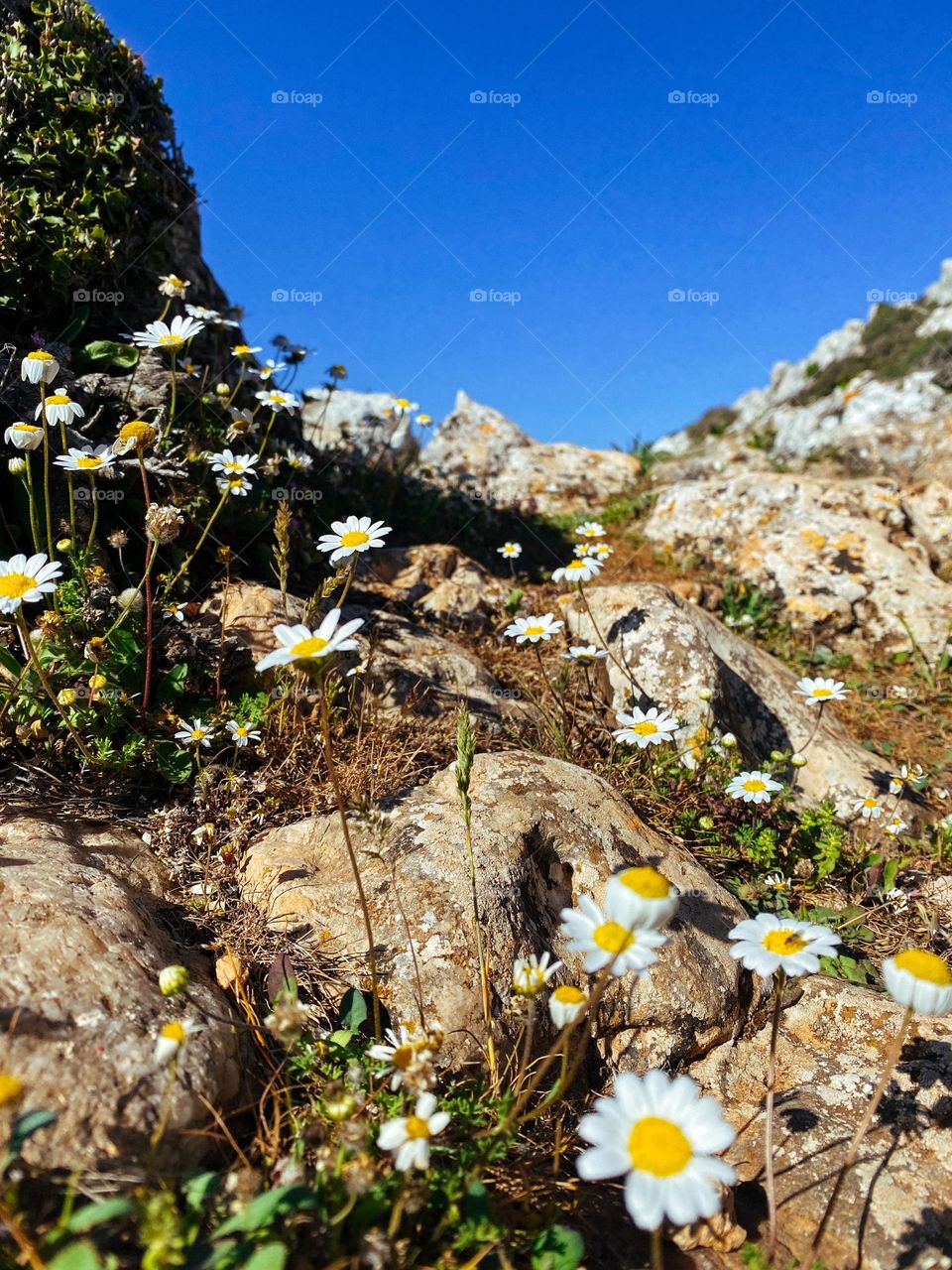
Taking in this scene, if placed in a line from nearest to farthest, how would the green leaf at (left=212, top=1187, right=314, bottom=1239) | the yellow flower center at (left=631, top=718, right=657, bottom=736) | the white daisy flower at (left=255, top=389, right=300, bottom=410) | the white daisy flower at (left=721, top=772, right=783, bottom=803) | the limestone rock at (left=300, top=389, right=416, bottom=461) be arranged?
the green leaf at (left=212, top=1187, right=314, bottom=1239) → the white daisy flower at (left=721, top=772, right=783, bottom=803) → the yellow flower center at (left=631, top=718, right=657, bottom=736) → the white daisy flower at (left=255, top=389, right=300, bottom=410) → the limestone rock at (left=300, top=389, right=416, bottom=461)

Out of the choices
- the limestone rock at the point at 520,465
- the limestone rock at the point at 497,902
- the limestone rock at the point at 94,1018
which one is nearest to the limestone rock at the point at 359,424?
the limestone rock at the point at 520,465

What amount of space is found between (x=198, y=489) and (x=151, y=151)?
2.21 metres

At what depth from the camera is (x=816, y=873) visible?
11.3 ft

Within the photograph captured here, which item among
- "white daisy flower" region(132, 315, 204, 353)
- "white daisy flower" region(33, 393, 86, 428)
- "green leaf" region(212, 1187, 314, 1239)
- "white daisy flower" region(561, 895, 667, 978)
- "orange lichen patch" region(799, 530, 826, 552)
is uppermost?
"white daisy flower" region(132, 315, 204, 353)

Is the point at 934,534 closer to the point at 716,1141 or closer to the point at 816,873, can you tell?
the point at 816,873

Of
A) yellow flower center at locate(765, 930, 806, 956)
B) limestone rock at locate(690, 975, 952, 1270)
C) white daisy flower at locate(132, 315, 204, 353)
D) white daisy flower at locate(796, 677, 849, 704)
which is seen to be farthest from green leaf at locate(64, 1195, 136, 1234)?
white daisy flower at locate(796, 677, 849, 704)

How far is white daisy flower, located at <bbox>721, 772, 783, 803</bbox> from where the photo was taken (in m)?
3.28

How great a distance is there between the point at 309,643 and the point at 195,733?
4.56 ft

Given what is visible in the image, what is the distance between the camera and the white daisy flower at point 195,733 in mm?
2996

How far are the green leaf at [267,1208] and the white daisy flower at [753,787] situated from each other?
2.30 metres

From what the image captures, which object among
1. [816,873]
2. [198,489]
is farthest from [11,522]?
[816,873]

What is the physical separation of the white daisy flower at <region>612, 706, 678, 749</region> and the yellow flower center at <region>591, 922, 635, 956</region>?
5.53 feet

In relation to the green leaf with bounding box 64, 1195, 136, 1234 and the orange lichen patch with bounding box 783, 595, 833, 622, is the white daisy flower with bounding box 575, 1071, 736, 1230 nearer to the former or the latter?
the green leaf with bounding box 64, 1195, 136, 1234

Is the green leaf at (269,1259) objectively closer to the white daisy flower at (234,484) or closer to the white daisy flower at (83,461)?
the white daisy flower at (83,461)
